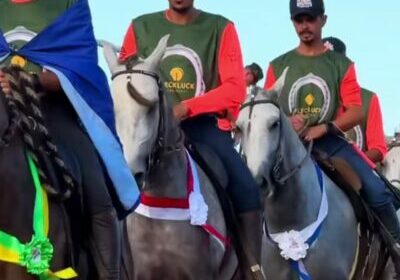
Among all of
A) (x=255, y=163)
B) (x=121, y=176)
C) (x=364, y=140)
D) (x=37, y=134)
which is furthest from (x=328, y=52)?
(x=37, y=134)

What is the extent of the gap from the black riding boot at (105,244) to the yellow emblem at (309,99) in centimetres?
517

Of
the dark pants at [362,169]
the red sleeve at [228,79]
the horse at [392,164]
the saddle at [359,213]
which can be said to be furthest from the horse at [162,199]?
the horse at [392,164]

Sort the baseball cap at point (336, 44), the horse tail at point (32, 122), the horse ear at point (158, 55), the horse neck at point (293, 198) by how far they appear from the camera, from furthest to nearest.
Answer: the baseball cap at point (336, 44)
the horse neck at point (293, 198)
the horse ear at point (158, 55)
the horse tail at point (32, 122)

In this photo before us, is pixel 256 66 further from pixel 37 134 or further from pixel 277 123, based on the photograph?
pixel 37 134

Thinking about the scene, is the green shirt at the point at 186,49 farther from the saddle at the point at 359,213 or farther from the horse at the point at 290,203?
the saddle at the point at 359,213

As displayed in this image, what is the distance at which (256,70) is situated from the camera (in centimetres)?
1872

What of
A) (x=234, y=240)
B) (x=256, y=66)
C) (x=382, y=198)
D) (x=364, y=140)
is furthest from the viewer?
(x=256, y=66)

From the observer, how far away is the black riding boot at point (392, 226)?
1182 centimetres

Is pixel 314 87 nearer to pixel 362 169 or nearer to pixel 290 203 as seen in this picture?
pixel 362 169

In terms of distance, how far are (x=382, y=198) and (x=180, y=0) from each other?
11.1ft

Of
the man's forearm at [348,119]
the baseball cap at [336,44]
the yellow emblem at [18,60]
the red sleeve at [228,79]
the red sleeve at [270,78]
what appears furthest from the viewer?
the baseball cap at [336,44]

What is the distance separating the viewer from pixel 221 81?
388 inches

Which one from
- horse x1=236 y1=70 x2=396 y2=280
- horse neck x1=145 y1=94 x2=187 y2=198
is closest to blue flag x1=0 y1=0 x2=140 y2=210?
horse neck x1=145 y1=94 x2=187 y2=198

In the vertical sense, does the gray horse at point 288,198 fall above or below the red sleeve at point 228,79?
below
